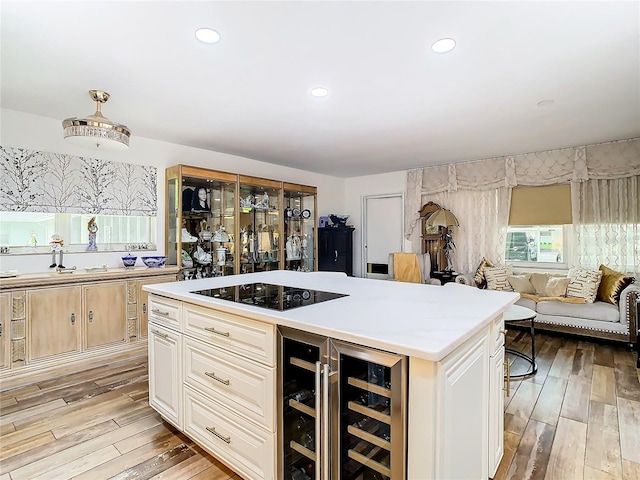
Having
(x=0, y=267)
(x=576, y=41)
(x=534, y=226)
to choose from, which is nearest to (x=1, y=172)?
(x=0, y=267)

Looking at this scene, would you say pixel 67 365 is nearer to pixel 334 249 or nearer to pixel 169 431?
pixel 169 431

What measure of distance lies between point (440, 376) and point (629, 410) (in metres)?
2.39

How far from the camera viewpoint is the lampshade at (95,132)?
7.91ft

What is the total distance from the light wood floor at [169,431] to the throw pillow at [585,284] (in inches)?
39.4

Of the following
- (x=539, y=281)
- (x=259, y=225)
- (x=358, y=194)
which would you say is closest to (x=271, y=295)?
(x=259, y=225)

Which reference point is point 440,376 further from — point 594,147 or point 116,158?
point 594,147

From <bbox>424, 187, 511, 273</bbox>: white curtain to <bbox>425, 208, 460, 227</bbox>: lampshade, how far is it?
157mm

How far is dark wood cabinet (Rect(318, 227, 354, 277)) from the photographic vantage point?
604cm

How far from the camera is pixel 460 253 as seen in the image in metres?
5.36

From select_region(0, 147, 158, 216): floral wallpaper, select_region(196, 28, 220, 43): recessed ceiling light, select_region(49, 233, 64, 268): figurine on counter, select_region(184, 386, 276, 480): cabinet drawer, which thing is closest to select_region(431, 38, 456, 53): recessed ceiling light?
select_region(196, 28, 220, 43): recessed ceiling light

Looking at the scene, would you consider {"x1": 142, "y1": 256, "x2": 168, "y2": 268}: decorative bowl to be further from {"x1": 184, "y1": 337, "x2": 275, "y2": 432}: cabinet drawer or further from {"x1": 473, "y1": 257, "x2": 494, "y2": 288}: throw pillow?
{"x1": 473, "y1": 257, "x2": 494, "y2": 288}: throw pillow

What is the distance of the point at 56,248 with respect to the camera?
10.9ft

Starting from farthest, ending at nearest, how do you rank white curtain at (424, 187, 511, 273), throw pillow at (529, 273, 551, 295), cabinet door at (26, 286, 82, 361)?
white curtain at (424, 187, 511, 273), throw pillow at (529, 273, 551, 295), cabinet door at (26, 286, 82, 361)

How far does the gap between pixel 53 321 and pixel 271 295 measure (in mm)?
2396
